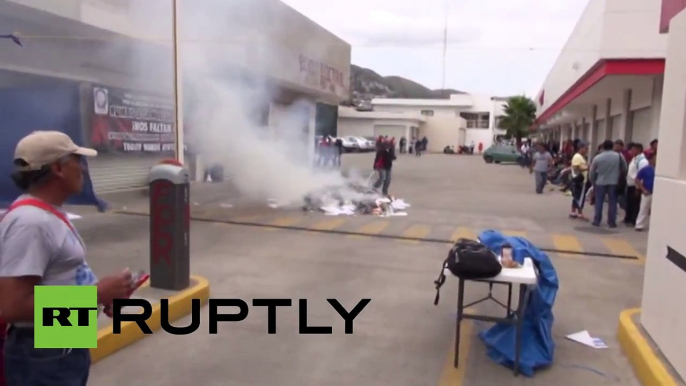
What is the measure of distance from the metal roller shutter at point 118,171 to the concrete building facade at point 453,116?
41865mm

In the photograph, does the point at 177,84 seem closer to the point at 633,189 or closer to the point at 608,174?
the point at 608,174

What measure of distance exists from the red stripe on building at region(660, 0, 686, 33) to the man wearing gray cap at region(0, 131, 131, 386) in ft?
14.8

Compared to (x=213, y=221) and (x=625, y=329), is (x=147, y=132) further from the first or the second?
(x=625, y=329)

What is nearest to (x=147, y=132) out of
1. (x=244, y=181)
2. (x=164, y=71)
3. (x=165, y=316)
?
(x=164, y=71)

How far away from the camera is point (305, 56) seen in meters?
15.1

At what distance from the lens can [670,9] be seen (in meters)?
4.88

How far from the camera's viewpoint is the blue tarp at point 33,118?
655 centimetres

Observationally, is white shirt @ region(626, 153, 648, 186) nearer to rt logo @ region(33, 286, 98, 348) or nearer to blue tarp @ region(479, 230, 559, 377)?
blue tarp @ region(479, 230, 559, 377)

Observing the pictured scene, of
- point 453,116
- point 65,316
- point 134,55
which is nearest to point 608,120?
point 134,55

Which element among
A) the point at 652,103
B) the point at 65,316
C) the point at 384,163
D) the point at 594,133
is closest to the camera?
the point at 65,316

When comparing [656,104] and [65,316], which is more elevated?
[656,104]

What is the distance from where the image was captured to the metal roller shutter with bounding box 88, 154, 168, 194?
10125 mm

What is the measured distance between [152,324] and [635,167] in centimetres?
853

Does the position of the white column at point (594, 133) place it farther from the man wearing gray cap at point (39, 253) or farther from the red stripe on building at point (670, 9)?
the man wearing gray cap at point (39, 253)
